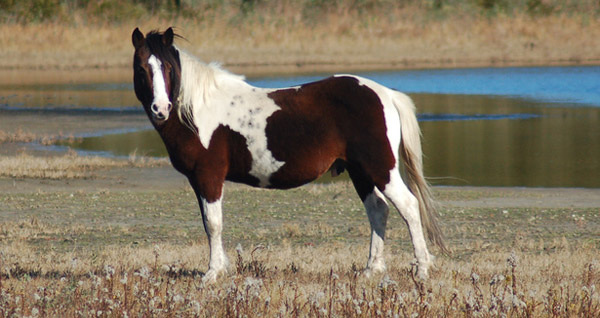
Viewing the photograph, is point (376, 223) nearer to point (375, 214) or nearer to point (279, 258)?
point (375, 214)

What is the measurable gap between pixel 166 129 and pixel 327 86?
137 centimetres

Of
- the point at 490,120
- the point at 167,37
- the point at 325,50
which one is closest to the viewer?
the point at 167,37

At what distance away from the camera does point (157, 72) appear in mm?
7637

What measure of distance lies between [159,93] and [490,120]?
75.8ft

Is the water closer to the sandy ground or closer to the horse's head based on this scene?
the sandy ground

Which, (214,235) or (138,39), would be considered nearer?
(138,39)

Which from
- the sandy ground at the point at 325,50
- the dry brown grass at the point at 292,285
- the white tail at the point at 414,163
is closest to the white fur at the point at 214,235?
the dry brown grass at the point at 292,285

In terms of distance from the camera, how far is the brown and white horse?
786 cm

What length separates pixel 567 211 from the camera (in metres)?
13.8

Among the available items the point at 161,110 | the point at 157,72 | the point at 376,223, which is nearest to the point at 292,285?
the point at 376,223

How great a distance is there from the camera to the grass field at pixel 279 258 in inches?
250

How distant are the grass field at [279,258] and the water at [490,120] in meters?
2.25

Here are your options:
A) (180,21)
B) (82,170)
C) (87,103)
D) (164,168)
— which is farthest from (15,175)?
(180,21)

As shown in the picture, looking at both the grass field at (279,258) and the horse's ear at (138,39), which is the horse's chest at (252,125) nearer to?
the grass field at (279,258)
